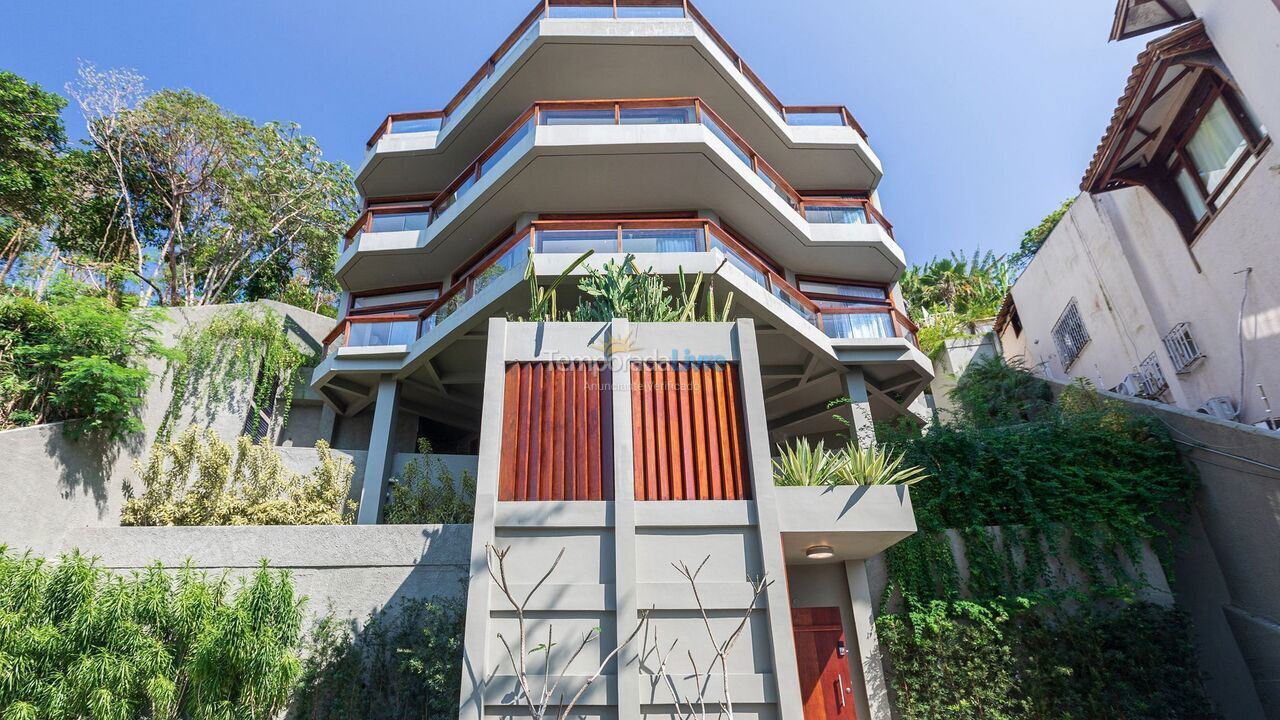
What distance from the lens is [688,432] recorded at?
21.8 ft

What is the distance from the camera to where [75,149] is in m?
17.2

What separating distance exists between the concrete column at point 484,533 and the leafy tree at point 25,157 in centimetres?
1489

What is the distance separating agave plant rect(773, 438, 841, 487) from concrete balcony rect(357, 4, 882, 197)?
29.8 feet

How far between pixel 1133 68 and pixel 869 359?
629 centimetres

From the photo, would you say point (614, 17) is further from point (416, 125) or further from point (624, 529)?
point (624, 529)

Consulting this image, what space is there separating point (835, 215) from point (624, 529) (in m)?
10.2

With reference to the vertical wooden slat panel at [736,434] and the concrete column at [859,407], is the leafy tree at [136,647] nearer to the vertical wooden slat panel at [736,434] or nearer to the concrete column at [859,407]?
the vertical wooden slat panel at [736,434]

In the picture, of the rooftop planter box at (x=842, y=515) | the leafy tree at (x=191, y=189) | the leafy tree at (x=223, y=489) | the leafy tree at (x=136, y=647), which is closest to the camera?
the leafy tree at (x=136, y=647)

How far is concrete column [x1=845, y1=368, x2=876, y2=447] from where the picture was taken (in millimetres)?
11309

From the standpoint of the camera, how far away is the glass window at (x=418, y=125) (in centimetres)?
1484

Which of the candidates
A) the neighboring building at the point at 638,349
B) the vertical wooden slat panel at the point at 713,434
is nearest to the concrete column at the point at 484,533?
the neighboring building at the point at 638,349

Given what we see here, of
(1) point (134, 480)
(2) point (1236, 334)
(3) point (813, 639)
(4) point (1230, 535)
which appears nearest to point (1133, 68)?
(2) point (1236, 334)

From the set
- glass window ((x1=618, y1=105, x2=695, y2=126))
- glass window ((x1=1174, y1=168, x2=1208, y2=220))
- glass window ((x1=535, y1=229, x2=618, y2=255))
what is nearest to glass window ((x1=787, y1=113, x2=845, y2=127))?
glass window ((x1=618, y1=105, x2=695, y2=126))

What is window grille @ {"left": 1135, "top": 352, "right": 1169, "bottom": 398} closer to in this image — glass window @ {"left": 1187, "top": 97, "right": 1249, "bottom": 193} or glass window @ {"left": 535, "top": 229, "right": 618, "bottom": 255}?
glass window @ {"left": 1187, "top": 97, "right": 1249, "bottom": 193}
